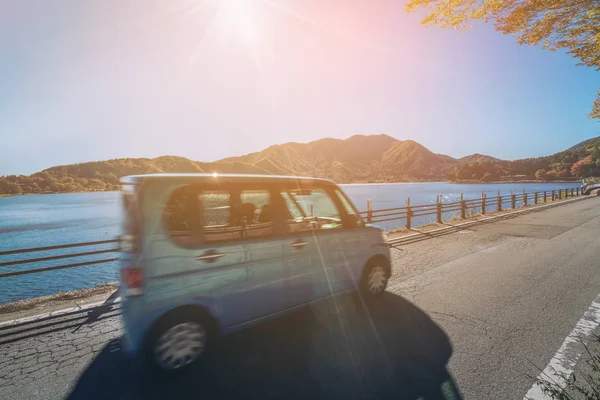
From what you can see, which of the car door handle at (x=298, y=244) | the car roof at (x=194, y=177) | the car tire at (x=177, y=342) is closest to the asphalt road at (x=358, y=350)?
the car tire at (x=177, y=342)

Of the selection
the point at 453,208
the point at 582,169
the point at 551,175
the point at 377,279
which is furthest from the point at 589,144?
the point at 377,279

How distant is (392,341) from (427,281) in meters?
2.64

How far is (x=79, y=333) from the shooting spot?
12.7ft

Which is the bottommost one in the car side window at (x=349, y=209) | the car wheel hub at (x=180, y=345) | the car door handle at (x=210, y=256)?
the car wheel hub at (x=180, y=345)

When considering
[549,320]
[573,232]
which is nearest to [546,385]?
[549,320]

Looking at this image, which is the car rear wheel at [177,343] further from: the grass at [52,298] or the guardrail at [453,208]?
the guardrail at [453,208]

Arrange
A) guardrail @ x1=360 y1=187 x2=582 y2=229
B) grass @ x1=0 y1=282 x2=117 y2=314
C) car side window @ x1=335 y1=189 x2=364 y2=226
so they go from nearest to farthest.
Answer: car side window @ x1=335 y1=189 x2=364 y2=226 < grass @ x1=0 y1=282 x2=117 y2=314 < guardrail @ x1=360 y1=187 x2=582 y2=229

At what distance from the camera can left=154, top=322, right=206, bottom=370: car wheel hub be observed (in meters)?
2.79

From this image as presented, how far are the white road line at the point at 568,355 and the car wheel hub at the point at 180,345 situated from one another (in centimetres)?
291

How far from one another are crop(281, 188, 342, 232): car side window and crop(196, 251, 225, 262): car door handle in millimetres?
932

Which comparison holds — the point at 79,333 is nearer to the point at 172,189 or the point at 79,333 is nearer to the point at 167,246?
the point at 167,246

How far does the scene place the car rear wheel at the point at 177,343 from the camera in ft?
9.04

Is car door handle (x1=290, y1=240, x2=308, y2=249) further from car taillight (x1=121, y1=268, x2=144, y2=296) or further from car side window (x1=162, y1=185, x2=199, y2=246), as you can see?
car taillight (x1=121, y1=268, x2=144, y2=296)

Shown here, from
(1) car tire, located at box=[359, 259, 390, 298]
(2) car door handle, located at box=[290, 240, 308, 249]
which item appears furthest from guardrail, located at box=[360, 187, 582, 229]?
(2) car door handle, located at box=[290, 240, 308, 249]
